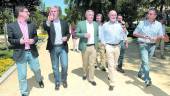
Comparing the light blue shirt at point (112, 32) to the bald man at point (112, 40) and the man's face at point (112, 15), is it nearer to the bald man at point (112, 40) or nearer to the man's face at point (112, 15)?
the bald man at point (112, 40)

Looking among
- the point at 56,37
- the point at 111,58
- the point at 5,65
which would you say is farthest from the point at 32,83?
the point at 5,65

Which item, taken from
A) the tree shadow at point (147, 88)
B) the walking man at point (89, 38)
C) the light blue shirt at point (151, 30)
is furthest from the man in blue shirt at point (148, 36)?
the walking man at point (89, 38)

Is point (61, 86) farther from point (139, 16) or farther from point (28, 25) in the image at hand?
point (139, 16)

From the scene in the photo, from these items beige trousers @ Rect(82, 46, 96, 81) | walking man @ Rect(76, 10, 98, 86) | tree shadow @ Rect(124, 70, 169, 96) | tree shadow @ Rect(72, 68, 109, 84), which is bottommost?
tree shadow @ Rect(72, 68, 109, 84)

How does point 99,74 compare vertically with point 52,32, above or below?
below

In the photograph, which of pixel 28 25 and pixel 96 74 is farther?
pixel 96 74

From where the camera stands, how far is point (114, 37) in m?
9.67

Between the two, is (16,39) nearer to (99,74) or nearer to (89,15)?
(89,15)

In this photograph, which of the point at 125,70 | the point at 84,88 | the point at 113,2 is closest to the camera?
the point at 84,88

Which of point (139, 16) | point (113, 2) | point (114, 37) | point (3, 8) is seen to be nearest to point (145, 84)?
point (114, 37)

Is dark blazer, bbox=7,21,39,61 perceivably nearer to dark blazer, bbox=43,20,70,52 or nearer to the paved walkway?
dark blazer, bbox=43,20,70,52

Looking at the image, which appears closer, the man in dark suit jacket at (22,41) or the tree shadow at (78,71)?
the man in dark suit jacket at (22,41)

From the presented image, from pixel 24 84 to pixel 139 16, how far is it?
39.3m

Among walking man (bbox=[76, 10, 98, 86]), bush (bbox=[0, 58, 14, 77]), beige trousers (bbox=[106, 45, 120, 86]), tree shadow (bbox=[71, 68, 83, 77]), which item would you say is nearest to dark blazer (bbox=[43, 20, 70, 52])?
walking man (bbox=[76, 10, 98, 86])
